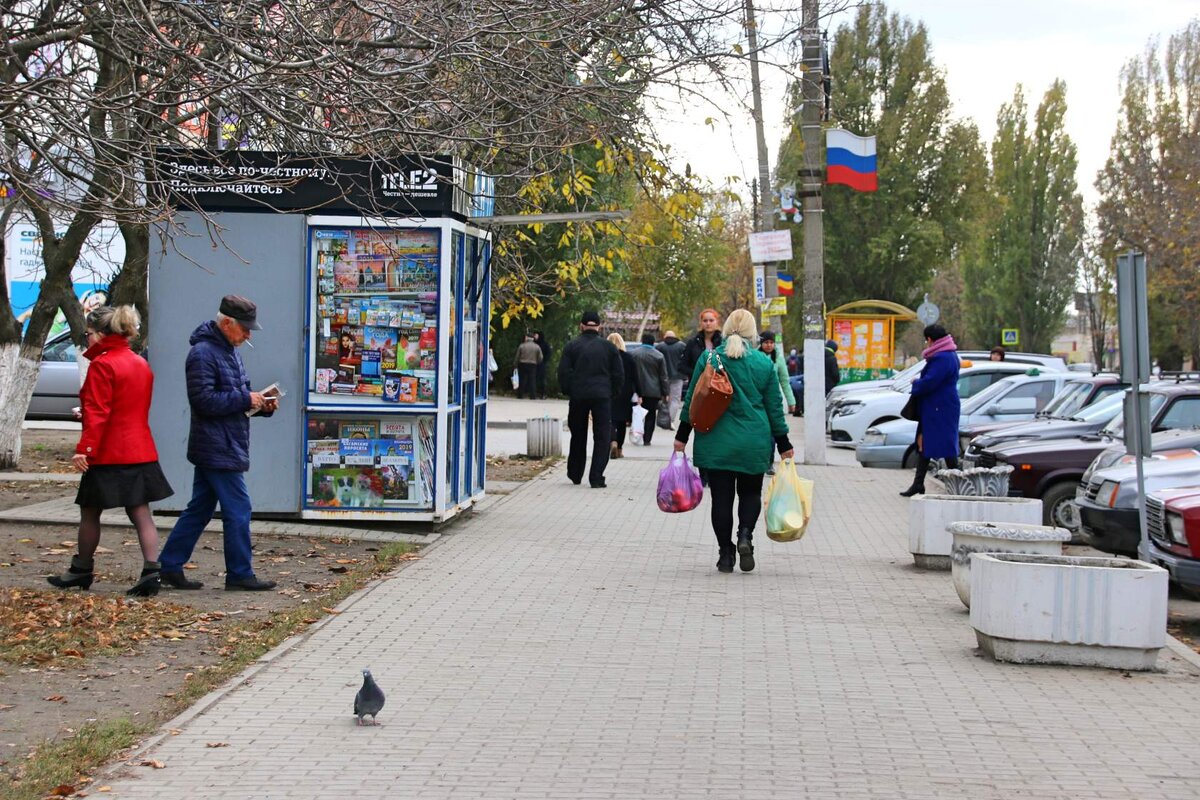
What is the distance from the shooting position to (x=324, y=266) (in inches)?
455

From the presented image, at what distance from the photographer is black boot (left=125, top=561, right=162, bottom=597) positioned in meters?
8.79

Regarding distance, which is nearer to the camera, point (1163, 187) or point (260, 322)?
point (260, 322)

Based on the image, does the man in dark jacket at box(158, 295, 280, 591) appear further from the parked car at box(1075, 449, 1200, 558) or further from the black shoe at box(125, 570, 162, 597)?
the parked car at box(1075, 449, 1200, 558)

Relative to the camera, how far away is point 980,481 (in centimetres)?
1201

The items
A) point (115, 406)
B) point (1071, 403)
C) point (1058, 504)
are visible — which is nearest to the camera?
point (115, 406)

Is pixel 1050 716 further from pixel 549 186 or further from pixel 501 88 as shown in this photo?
pixel 549 186

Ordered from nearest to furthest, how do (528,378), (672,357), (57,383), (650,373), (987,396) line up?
1. (987,396)
2. (650,373)
3. (57,383)
4. (672,357)
5. (528,378)

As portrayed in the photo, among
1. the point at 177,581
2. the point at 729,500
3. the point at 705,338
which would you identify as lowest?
the point at 177,581

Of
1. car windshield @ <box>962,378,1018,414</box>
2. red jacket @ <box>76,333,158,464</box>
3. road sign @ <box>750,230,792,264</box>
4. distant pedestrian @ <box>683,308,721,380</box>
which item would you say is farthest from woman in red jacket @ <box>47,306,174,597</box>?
road sign @ <box>750,230,792,264</box>

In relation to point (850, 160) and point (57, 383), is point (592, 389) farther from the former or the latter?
point (57, 383)

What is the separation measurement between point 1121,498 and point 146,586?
6992mm

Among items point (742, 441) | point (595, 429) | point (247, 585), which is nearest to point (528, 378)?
point (595, 429)

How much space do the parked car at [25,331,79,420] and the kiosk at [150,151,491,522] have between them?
13033 millimetres

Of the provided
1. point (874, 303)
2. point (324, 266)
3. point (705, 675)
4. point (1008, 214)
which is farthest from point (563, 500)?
point (1008, 214)
